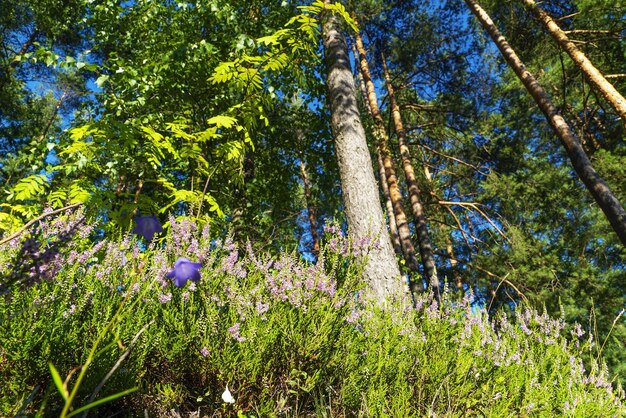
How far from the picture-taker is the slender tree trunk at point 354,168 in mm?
3692

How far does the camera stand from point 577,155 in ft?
18.6

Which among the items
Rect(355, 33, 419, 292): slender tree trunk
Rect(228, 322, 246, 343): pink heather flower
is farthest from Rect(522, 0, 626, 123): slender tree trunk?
Rect(228, 322, 246, 343): pink heather flower

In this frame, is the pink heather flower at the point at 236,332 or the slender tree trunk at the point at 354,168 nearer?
the pink heather flower at the point at 236,332

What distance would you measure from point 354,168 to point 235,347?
2819 mm

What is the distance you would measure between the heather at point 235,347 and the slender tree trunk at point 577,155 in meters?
A: 3.47

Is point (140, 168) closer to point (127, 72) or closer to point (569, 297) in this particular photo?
point (127, 72)

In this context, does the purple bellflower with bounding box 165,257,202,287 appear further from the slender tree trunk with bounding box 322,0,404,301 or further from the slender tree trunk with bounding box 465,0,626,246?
the slender tree trunk with bounding box 465,0,626,246

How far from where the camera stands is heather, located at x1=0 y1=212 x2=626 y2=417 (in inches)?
60.8

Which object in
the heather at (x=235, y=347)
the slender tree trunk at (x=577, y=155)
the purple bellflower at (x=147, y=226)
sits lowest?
the heather at (x=235, y=347)

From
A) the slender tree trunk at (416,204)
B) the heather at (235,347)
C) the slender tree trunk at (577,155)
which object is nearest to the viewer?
the heather at (235,347)

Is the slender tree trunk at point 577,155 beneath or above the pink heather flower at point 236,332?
above

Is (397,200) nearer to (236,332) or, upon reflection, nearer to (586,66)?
(586,66)

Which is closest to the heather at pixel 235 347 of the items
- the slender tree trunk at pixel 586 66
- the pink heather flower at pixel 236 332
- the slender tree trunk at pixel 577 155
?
the pink heather flower at pixel 236 332

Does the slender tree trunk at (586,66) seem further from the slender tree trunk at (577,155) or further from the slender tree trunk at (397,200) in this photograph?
the slender tree trunk at (397,200)
